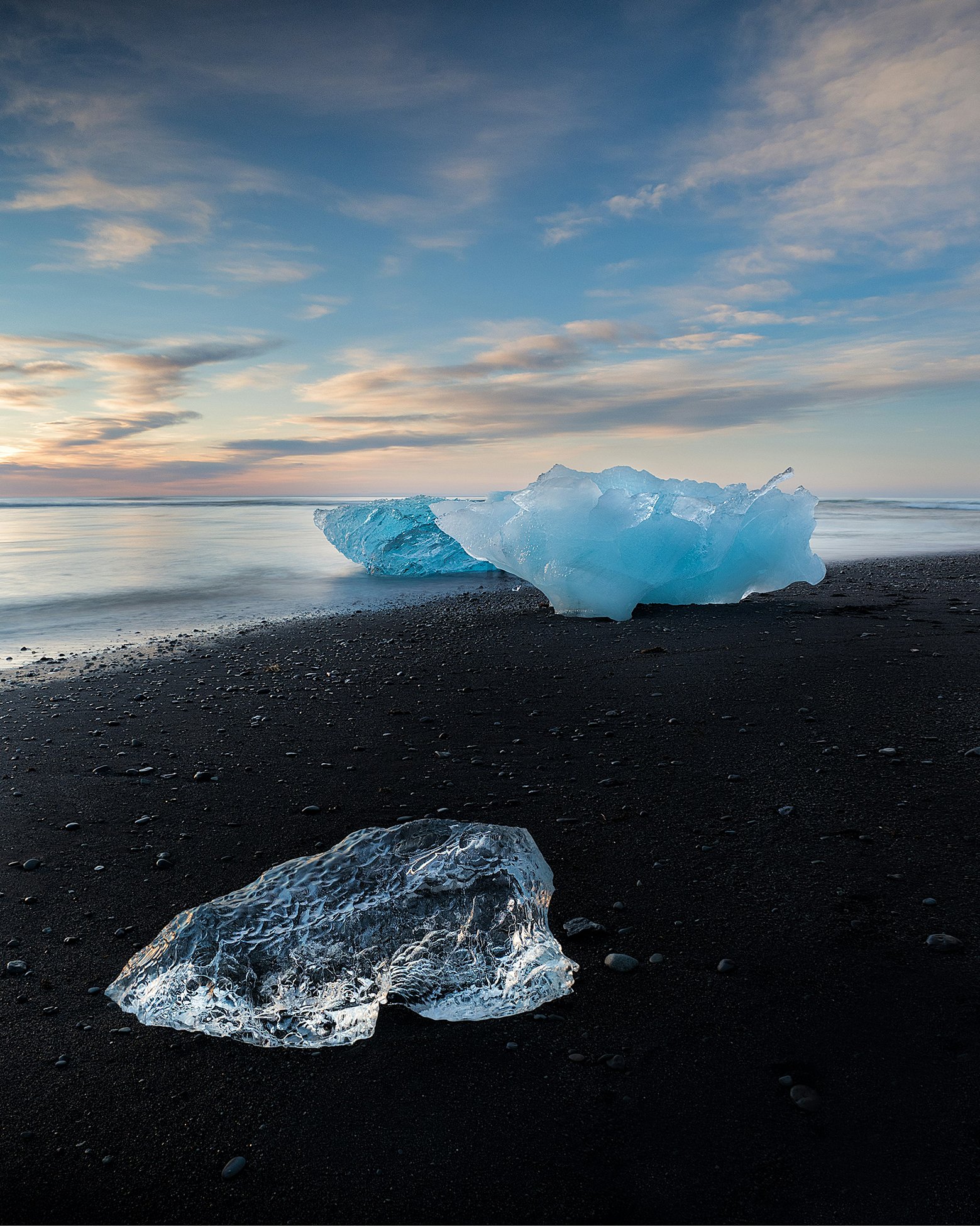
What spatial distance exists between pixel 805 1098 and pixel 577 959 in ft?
2.62

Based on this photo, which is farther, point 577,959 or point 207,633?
point 207,633

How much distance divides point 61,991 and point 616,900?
1908mm

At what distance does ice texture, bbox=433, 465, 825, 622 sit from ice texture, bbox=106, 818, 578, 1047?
603 cm

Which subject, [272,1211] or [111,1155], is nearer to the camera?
[272,1211]

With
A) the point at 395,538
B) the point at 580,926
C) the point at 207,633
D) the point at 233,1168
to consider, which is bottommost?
the point at 233,1168

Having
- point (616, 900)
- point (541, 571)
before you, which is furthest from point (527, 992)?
point (541, 571)

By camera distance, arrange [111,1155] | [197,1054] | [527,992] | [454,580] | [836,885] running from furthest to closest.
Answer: [454,580]
[836,885]
[527,992]
[197,1054]
[111,1155]

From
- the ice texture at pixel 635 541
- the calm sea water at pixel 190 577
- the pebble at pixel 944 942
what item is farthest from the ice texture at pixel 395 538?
the pebble at pixel 944 942

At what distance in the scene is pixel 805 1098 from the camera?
1932 millimetres

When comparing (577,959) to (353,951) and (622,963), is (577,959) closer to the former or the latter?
(622,963)

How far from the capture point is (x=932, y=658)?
5.98 metres

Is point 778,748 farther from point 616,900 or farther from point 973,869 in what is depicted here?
point 616,900

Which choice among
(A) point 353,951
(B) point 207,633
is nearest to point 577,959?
(A) point 353,951

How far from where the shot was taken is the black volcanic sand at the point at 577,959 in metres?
1.78
